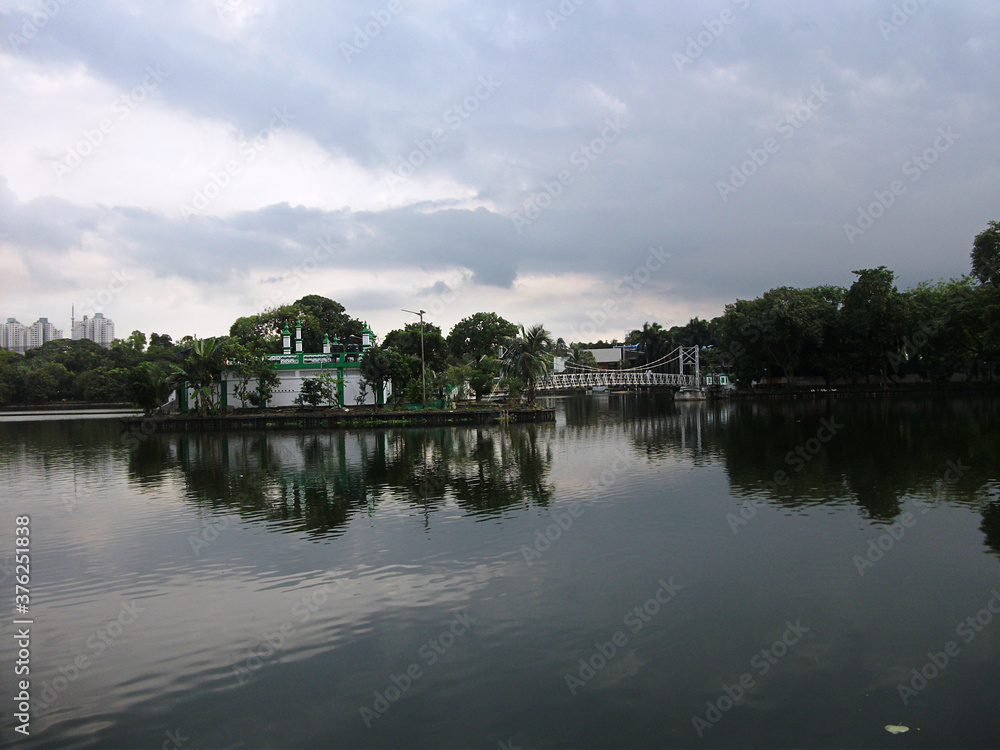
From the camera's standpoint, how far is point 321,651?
7.15 m

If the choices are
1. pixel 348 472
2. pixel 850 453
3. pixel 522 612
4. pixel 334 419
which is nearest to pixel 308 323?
pixel 334 419

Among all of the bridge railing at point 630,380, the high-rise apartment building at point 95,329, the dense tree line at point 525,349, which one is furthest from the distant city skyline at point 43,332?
the bridge railing at point 630,380

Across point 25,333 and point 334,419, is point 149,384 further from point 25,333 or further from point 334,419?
point 25,333

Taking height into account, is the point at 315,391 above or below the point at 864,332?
below

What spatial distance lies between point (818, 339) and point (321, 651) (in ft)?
199

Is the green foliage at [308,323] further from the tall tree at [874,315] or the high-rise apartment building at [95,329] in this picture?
the high-rise apartment building at [95,329]

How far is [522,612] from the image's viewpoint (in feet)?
26.3

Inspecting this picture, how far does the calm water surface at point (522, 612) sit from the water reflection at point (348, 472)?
0.20 metres

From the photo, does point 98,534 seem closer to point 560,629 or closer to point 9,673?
point 9,673

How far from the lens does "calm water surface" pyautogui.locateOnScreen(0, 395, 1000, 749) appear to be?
5730 millimetres

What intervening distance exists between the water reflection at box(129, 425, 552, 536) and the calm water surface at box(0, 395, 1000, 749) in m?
0.20

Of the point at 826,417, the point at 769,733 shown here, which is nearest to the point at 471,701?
the point at 769,733

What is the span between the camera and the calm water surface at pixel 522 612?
5730mm

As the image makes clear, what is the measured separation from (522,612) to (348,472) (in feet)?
42.5
